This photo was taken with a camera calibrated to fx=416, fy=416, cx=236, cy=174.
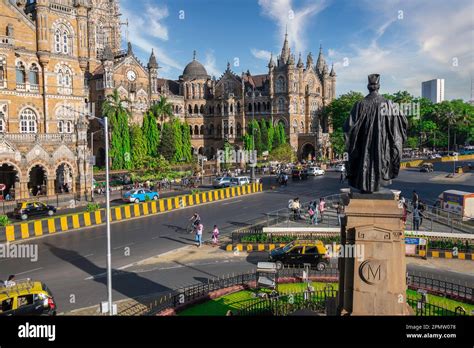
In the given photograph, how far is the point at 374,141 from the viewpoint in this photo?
1001 cm

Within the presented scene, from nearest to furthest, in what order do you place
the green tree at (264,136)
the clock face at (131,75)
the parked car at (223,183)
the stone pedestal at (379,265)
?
the stone pedestal at (379,265), the parked car at (223,183), the clock face at (131,75), the green tree at (264,136)

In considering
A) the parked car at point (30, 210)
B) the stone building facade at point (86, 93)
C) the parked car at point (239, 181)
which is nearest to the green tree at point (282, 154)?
the stone building facade at point (86, 93)

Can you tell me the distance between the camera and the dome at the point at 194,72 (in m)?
82.6

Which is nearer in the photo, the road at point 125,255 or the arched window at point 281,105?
the road at point 125,255

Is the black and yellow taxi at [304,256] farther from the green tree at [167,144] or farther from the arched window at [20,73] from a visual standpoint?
the green tree at [167,144]

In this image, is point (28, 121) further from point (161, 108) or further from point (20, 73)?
point (161, 108)

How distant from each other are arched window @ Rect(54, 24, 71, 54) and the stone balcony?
10494 mm

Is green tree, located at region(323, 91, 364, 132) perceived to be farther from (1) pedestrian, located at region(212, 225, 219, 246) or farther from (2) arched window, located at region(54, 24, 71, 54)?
(1) pedestrian, located at region(212, 225, 219, 246)

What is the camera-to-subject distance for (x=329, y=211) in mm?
29422

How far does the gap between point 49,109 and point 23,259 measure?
26.6m

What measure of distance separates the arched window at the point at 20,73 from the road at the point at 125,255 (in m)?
22.3

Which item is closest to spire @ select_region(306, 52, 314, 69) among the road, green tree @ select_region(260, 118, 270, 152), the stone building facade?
the stone building facade

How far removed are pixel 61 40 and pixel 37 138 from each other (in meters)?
13.0

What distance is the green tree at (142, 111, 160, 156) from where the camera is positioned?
204ft
